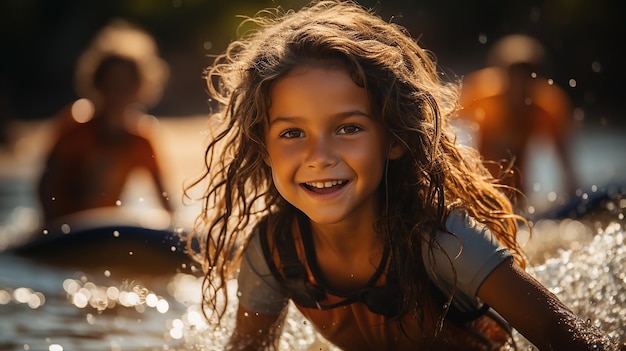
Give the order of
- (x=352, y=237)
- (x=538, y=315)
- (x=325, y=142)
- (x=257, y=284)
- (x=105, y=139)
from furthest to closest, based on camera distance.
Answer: (x=105, y=139) → (x=257, y=284) → (x=352, y=237) → (x=325, y=142) → (x=538, y=315)

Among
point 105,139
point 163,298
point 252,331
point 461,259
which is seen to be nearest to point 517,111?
point 105,139

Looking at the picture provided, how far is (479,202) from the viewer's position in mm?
3098

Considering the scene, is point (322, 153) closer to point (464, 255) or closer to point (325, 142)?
point (325, 142)

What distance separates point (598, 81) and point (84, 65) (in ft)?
32.6

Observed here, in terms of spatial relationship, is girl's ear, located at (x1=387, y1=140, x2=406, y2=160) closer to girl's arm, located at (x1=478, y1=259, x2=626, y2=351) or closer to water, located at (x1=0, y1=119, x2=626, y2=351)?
girl's arm, located at (x1=478, y1=259, x2=626, y2=351)

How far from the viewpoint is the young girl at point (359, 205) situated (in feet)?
9.23

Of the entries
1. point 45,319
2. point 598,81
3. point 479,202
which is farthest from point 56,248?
point 598,81

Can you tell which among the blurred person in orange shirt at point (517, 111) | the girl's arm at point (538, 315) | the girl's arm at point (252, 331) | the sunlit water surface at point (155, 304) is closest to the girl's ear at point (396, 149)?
the girl's arm at point (538, 315)

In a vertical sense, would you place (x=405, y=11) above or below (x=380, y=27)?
above

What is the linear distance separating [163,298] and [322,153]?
209 cm

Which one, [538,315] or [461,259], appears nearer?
[538,315]

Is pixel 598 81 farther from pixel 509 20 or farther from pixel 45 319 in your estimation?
pixel 45 319

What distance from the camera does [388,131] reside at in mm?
2922

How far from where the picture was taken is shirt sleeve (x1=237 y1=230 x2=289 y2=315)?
3.16 meters
